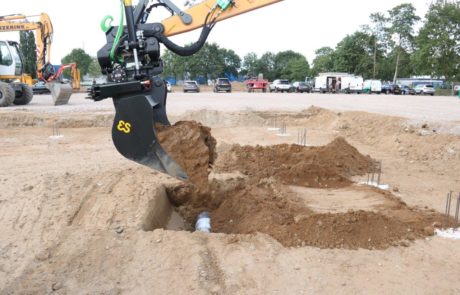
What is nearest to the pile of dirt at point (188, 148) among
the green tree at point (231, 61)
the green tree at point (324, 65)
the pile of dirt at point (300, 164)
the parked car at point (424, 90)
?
the pile of dirt at point (300, 164)

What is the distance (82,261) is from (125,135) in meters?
1.53

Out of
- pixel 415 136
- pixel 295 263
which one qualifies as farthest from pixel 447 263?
pixel 415 136

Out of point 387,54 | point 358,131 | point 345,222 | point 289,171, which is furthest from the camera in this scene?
point 387,54

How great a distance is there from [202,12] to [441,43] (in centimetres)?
4935

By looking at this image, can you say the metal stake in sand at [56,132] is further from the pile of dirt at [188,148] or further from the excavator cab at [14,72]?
the pile of dirt at [188,148]

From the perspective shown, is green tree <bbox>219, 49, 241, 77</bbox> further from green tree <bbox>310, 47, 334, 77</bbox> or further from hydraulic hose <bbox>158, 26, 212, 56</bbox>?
hydraulic hose <bbox>158, 26, 212, 56</bbox>

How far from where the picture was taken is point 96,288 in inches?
141

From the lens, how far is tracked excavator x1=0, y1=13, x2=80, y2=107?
18.4 meters

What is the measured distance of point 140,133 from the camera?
192 inches

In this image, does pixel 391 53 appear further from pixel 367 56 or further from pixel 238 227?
pixel 238 227

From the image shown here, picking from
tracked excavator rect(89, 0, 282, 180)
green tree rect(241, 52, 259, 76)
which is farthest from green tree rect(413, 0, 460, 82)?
tracked excavator rect(89, 0, 282, 180)

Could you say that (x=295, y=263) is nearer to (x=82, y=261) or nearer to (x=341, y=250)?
(x=341, y=250)

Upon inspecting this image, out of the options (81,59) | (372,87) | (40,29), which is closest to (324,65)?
(372,87)

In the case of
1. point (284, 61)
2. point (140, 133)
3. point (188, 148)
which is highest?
point (284, 61)
